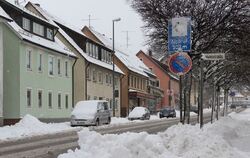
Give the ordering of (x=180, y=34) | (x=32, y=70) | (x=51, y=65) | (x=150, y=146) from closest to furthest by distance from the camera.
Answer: (x=150, y=146)
(x=180, y=34)
(x=32, y=70)
(x=51, y=65)

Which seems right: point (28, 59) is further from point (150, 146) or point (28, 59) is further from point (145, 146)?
point (145, 146)

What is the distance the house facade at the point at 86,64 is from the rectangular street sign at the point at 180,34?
36.4 meters

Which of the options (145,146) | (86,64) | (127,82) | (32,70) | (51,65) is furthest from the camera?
(127,82)

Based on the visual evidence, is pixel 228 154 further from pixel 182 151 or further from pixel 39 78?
pixel 39 78

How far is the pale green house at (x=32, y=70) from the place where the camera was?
125ft

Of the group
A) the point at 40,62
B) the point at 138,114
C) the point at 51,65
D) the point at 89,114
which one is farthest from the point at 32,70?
the point at 138,114

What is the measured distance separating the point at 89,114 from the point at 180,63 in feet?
70.1

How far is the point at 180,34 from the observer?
16.9 metres

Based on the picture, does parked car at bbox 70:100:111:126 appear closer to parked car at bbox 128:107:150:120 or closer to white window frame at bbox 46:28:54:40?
white window frame at bbox 46:28:54:40

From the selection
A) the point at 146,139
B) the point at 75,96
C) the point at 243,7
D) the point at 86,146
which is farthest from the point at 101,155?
the point at 75,96

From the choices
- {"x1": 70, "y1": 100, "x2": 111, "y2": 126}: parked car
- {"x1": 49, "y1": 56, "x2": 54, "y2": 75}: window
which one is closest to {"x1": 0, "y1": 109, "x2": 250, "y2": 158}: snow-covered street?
{"x1": 70, "y1": 100, "x2": 111, "y2": 126}: parked car

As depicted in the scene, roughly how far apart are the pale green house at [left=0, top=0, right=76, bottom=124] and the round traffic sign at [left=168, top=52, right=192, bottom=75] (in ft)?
74.0

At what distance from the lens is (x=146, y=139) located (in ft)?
40.3

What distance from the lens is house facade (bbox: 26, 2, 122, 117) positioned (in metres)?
54.5
